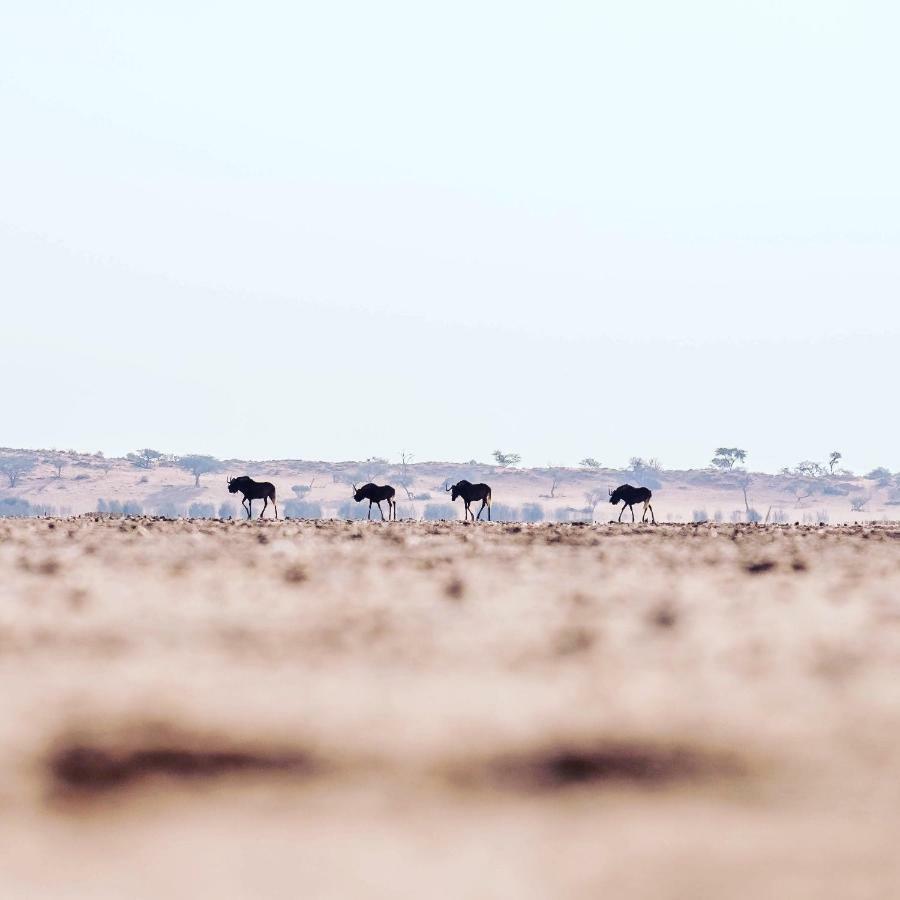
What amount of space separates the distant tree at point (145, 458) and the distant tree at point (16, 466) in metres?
11.2

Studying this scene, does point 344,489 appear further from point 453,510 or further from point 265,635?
point 265,635

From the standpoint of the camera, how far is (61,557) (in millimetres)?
9227

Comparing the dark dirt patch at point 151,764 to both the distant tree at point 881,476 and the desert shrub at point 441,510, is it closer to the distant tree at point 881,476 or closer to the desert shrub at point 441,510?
the desert shrub at point 441,510

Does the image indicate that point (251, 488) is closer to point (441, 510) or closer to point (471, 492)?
point (471, 492)

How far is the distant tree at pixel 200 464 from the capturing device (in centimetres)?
13175

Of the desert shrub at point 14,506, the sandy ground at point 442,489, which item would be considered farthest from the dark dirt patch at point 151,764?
the desert shrub at point 14,506

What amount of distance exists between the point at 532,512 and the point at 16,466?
194 feet

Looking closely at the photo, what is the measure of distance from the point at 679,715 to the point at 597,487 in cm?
13746

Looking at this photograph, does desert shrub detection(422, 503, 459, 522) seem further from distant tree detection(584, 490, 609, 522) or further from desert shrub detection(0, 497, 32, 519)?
desert shrub detection(0, 497, 32, 519)

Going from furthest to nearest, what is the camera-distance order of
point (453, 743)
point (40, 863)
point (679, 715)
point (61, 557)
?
point (61, 557), point (679, 715), point (453, 743), point (40, 863)

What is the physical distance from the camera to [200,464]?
432 feet

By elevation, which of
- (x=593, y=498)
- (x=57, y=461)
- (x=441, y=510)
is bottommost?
(x=441, y=510)

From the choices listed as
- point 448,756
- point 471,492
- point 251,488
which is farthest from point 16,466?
point 448,756

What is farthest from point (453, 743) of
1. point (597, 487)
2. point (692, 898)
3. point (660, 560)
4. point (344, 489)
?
point (597, 487)
